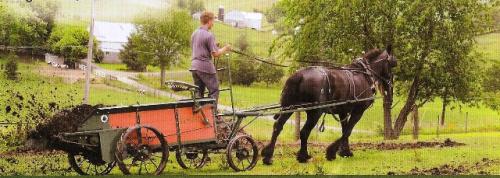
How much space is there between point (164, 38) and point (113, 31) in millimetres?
2691

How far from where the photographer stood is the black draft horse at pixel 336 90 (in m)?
13.1

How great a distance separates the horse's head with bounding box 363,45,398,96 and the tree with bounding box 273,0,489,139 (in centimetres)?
1254

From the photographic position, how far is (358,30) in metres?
29.3

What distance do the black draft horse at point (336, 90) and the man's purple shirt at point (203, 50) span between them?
5.47ft

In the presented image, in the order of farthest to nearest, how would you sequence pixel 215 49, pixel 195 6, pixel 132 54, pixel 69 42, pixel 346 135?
pixel 195 6, pixel 132 54, pixel 69 42, pixel 346 135, pixel 215 49

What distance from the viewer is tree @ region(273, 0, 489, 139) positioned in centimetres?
2870

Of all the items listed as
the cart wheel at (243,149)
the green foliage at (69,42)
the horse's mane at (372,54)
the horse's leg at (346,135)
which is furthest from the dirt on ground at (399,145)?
the green foliage at (69,42)

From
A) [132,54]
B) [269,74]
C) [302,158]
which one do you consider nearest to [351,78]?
[302,158]

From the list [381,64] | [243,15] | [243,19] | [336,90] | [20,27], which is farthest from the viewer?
[243,15]

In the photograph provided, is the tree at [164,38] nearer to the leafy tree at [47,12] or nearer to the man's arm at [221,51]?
the leafy tree at [47,12]

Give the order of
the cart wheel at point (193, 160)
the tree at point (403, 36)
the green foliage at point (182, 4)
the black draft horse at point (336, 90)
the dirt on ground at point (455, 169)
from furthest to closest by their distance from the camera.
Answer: the green foliage at point (182, 4) < the tree at point (403, 36) < the black draft horse at point (336, 90) < the cart wheel at point (193, 160) < the dirt on ground at point (455, 169)

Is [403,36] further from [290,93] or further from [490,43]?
[490,43]

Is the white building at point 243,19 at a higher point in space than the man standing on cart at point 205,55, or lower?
higher

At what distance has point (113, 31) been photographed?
3706 centimetres
